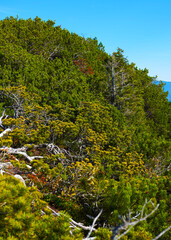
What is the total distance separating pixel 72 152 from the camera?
10.5 m

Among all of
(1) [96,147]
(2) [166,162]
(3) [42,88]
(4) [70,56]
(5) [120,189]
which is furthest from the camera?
(4) [70,56]

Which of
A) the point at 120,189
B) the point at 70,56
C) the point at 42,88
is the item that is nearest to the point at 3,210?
the point at 120,189

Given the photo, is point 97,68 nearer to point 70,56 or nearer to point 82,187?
point 70,56

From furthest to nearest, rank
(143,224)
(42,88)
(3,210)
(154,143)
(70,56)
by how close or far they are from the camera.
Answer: (70,56) → (42,88) → (154,143) → (143,224) → (3,210)

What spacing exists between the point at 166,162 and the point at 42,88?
9372mm

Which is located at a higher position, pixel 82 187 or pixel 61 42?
pixel 61 42

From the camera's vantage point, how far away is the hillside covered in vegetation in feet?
9.19

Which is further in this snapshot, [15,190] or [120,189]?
[120,189]

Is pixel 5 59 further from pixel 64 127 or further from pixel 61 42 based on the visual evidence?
pixel 61 42

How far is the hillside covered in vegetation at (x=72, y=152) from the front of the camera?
280cm

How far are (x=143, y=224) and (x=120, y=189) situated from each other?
2.95ft

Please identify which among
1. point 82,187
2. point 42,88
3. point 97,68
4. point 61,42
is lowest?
point 82,187

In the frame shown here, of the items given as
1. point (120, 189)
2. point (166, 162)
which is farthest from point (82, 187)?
point (166, 162)

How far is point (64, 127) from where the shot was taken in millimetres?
9656
